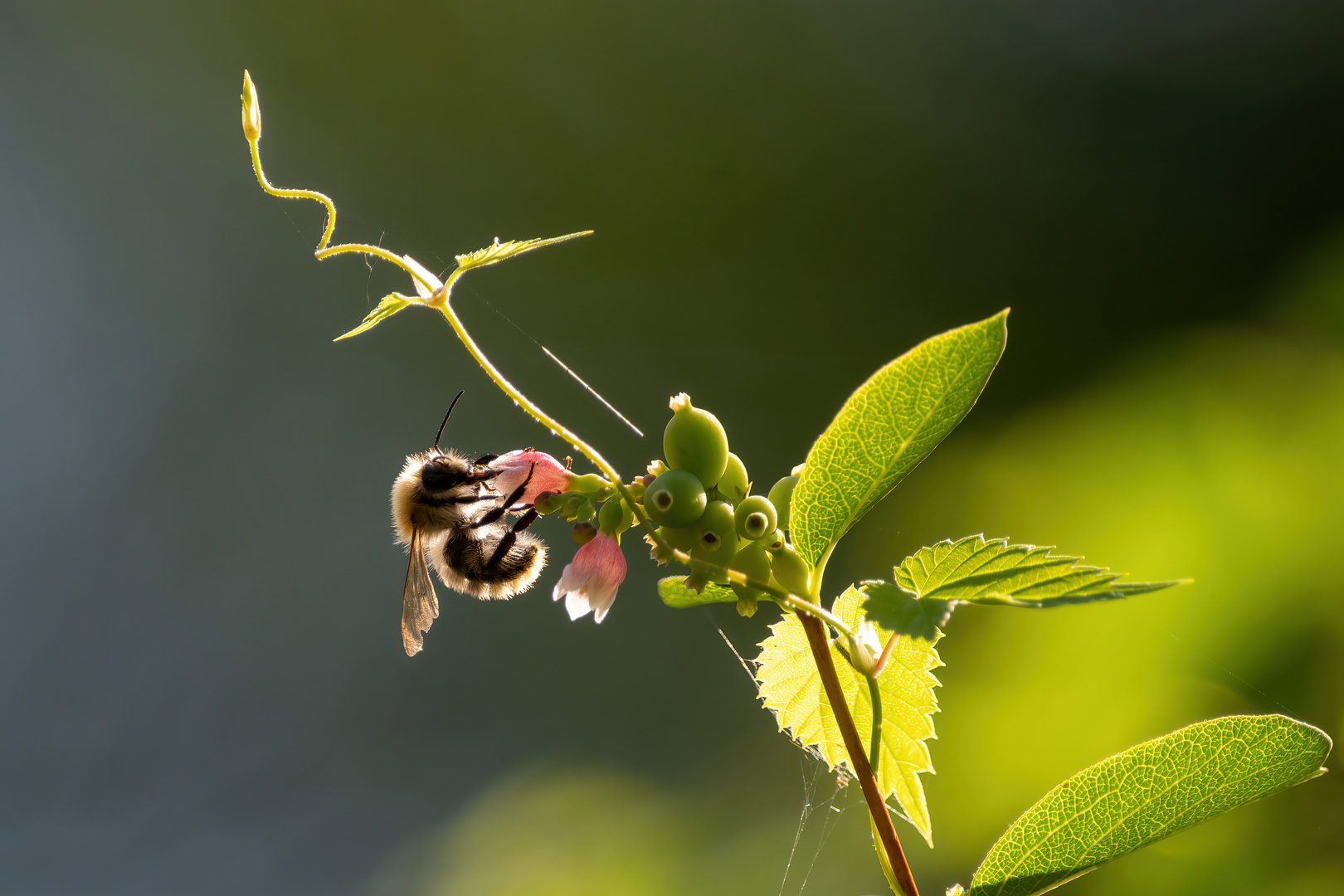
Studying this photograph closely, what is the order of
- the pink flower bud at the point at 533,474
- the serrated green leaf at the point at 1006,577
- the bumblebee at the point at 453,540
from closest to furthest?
1. the serrated green leaf at the point at 1006,577
2. the pink flower bud at the point at 533,474
3. the bumblebee at the point at 453,540

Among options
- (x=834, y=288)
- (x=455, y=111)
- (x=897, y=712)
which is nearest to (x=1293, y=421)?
(x=834, y=288)

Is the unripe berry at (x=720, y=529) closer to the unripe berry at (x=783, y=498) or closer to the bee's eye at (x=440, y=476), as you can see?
the unripe berry at (x=783, y=498)

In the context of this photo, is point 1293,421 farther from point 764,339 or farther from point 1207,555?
point 764,339

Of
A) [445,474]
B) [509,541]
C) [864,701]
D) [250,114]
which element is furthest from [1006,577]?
[445,474]

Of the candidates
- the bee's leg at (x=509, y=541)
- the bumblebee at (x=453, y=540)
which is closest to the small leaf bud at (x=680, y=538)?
the bee's leg at (x=509, y=541)

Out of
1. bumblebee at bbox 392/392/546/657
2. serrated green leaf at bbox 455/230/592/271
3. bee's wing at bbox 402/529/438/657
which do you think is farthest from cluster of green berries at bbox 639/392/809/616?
bee's wing at bbox 402/529/438/657

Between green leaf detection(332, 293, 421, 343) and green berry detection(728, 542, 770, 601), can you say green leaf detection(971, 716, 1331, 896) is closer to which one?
green berry detection(728, 542, 770, 601)
